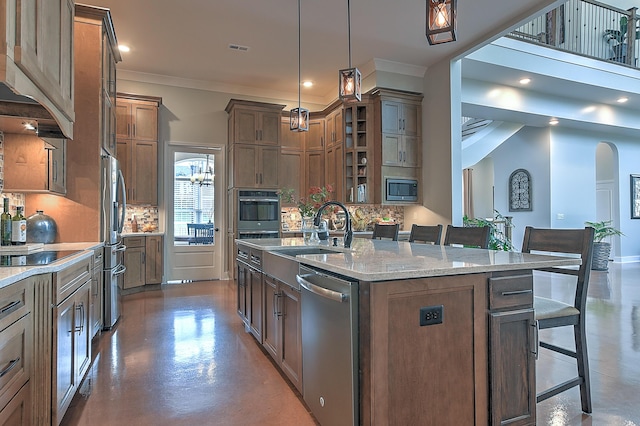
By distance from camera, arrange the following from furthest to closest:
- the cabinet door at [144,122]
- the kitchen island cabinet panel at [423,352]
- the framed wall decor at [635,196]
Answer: the framed wall decor at [635,196], the cabinet door at [144,122], the kitchen island cabinet panel at [423,352]

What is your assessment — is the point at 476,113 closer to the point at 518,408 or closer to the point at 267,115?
the point at 267,115

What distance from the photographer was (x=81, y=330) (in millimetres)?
2398

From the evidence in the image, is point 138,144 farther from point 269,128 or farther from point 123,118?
point 269,128

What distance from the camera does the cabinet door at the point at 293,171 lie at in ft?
23.3

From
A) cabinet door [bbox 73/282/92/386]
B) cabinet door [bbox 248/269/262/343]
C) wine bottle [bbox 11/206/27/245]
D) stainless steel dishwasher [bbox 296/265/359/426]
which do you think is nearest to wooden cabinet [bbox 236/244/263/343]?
cabinet door [bbox 248/269/262/343]

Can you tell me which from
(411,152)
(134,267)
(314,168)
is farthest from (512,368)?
(314,168)

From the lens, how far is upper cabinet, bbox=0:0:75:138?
1.55 meters

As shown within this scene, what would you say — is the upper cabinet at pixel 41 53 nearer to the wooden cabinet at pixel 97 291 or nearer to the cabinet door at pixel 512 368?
the wooden cabinet at pixel 97 291

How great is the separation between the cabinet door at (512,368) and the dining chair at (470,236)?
0.77 meters

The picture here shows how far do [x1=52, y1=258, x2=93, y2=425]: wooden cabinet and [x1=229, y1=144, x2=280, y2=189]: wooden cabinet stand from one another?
12.4 ft

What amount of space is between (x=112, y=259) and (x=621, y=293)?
646cm

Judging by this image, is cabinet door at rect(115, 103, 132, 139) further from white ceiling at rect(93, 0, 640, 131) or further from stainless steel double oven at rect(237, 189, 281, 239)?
stainless steel double oven at rect(237, 189, 281, 239)

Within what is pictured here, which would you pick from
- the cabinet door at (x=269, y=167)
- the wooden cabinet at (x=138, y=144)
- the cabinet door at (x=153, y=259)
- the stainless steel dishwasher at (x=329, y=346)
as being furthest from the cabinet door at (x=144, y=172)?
the stainless steel dishwasher at (x=329, y=346)

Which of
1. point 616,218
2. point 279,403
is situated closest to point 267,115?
point 279,403
